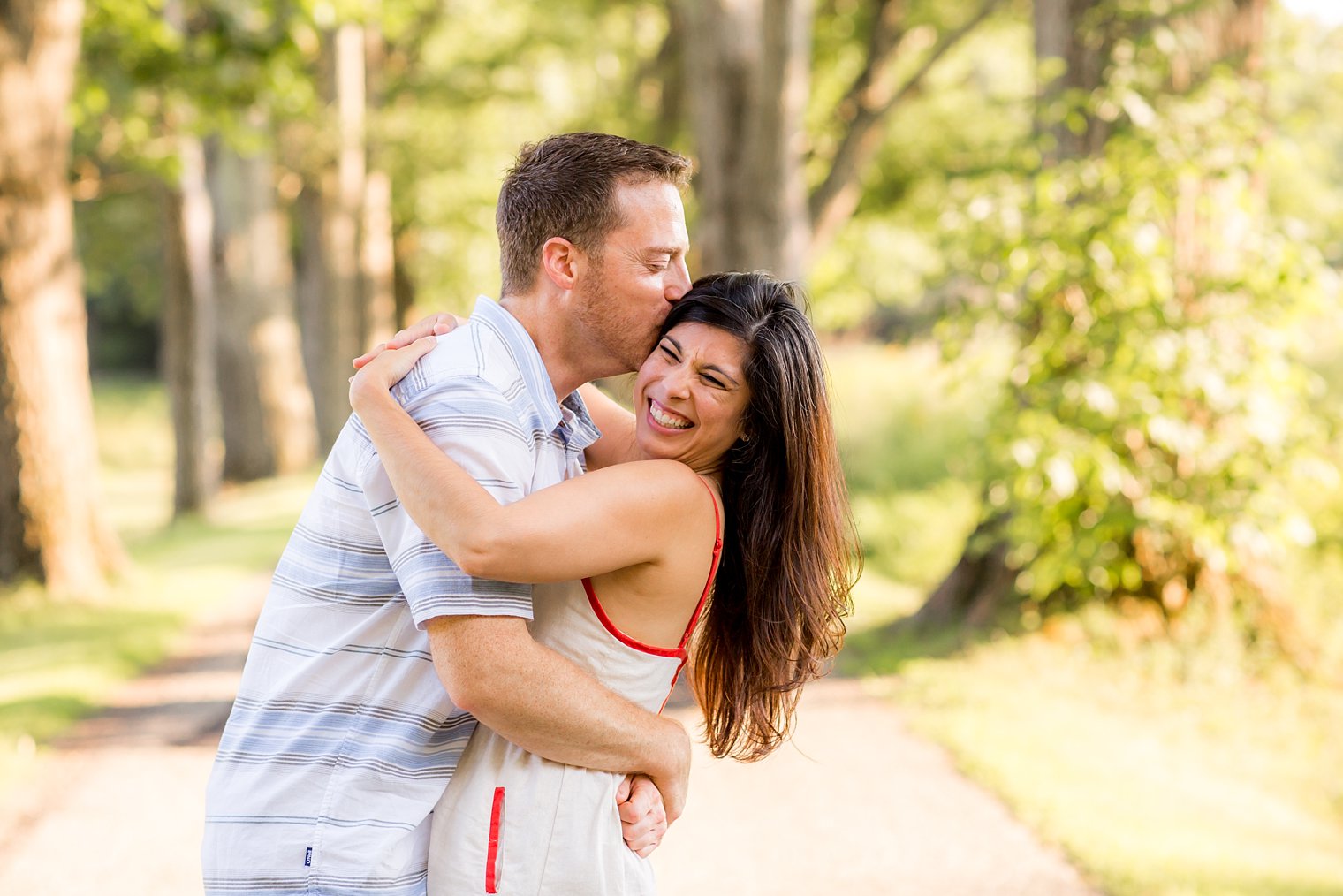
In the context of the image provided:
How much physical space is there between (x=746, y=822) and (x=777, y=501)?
3.81m

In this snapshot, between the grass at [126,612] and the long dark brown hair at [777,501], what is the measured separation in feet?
16.0

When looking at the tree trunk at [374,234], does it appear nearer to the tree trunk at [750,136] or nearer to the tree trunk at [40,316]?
the tree trunk at [40,316]

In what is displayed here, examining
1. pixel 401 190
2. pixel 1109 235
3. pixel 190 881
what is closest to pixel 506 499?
pixel 190 881

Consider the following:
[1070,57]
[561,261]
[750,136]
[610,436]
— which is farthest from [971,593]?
[561,261]

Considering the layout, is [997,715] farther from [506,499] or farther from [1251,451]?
[506,499]

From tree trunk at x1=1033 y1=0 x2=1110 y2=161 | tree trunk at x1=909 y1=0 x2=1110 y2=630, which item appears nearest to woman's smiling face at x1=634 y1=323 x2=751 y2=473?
tree trunk at x1=909 y1=0 x2=1110 y2=630

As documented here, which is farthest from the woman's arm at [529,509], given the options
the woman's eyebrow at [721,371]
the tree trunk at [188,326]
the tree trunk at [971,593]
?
the tree trunk at [188,326]

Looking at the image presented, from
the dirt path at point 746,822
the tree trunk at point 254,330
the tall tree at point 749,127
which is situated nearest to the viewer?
the dirt path at point 746,822

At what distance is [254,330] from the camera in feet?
68.9

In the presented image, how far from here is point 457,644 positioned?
2115mm

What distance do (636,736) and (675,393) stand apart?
→ 2.02ft

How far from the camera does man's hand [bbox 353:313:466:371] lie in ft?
8.24

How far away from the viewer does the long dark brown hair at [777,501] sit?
2.46 metres

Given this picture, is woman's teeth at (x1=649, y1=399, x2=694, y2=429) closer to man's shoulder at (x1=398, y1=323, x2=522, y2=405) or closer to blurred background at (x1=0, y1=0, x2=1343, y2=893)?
man's shoulder at (x1=398, y1=323, x2=522, y2=405)
